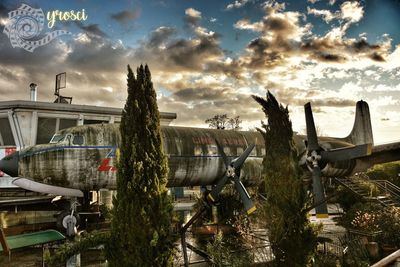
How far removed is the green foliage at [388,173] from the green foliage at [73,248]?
1376 inches

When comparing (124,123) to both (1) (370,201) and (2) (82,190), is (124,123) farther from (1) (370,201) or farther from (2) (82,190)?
(1) (370,201)

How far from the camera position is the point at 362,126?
26.4 metres

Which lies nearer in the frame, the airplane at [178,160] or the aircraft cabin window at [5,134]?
the airplane at [178,160]

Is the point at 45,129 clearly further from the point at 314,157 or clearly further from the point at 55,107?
the point at 314,157

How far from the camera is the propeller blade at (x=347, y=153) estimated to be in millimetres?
14180

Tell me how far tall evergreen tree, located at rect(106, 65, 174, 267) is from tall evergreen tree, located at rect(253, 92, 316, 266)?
14.2 feet

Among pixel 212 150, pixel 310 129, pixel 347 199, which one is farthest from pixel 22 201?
pixel 347 199

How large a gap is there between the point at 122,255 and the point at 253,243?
821 cm

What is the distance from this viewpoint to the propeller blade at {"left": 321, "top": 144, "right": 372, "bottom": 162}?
46.5 feet

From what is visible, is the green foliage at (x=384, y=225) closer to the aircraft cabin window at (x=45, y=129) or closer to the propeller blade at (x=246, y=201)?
the propeller blade at (x=246, y=201)

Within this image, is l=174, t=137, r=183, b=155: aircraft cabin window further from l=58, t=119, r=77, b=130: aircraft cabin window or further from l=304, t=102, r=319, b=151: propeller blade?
l=58, t=119, r=77, b=130: aircraft cabin window

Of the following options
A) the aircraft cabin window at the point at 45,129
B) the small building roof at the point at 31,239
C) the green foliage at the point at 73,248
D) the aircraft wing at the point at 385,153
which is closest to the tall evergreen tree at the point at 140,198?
the green foliage at the point at 73,248

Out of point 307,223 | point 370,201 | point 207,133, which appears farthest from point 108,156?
point 370,201

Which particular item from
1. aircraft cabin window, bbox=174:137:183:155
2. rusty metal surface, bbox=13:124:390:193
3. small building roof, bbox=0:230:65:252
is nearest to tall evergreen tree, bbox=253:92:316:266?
rusty metal surface, bbox=13:124:390:193
